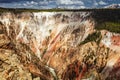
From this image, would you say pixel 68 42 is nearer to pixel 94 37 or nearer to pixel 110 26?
pixel 94 37

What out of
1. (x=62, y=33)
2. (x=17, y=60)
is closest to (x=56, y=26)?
(x=62, y=33)

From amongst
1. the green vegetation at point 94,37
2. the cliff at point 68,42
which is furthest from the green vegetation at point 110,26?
the green vegetation at point 94,37

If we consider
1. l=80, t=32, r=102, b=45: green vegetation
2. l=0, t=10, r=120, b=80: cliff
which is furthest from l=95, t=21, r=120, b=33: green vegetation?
l=80, t=32, r=102, b=45: green vegetation

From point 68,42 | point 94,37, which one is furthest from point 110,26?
point 68,42

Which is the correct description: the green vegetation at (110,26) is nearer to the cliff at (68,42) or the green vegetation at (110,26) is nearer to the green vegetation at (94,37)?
the cliff at (68,42)

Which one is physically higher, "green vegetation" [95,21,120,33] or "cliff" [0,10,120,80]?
"green vegetation" [95,21,120,33]

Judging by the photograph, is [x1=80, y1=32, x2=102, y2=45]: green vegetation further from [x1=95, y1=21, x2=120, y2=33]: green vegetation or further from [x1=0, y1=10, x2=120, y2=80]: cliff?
[x1=95, y1=21, x2=120, y2=33]: green vegetation

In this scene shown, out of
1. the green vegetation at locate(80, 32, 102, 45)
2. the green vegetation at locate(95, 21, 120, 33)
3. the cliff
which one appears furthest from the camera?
the green vegetation at locate(95, 21, 120, 33)

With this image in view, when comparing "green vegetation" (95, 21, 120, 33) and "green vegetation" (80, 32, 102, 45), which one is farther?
"green vegetation" (95, 21, 120, 33)
